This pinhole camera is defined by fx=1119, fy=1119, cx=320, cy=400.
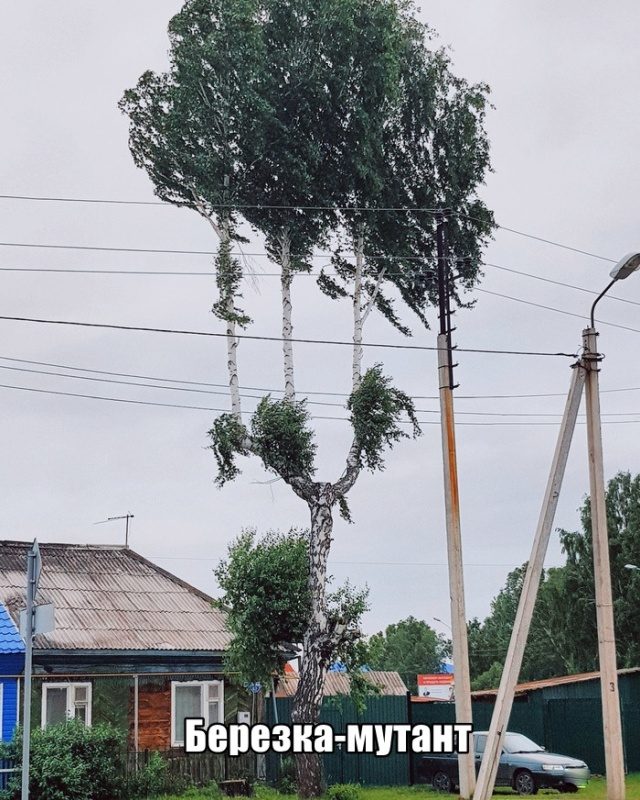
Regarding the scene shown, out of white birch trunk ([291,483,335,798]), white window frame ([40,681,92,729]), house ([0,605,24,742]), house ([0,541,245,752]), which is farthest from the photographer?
house ([0,541,245,752])

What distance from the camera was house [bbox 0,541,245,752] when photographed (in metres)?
26.1

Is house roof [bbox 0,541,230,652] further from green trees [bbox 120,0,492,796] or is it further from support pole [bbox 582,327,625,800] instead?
support pole [bbox 582,327,625,800]

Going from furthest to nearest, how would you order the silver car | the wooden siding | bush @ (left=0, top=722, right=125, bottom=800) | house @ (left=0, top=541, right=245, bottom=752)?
the wooden siding → the silver car → house @ (left=0, top=541, right=245, bottom=752) → bush @ (left=0, top=722, right=125, bottom=800)

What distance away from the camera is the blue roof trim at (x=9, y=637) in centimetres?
2500

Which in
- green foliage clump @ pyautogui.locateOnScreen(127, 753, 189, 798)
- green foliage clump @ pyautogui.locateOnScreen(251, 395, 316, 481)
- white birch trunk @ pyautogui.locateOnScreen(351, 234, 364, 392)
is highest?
white birch trunk @ pyautogui.locateOnScreen(351, 234, 364, 392)

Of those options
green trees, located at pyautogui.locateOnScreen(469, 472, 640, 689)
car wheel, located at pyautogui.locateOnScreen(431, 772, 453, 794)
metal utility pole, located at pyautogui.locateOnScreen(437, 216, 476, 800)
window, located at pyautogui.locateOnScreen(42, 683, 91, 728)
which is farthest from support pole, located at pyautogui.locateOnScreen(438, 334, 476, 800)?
green trees, located at pyautogui.locateOnScreen(469, 472, 640, 689)

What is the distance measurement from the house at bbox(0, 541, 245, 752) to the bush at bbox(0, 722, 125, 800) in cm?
168

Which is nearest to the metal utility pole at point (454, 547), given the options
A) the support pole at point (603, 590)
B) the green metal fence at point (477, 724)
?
the support pole at point (603, 590)

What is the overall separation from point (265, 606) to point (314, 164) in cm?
1087

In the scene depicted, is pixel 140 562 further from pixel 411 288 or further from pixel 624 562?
pixel 624 562

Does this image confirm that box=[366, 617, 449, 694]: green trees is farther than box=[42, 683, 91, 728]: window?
Yes

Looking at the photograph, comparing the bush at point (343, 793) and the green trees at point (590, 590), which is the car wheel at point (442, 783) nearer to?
the bush at point (343, 793)

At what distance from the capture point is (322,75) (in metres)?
27.7

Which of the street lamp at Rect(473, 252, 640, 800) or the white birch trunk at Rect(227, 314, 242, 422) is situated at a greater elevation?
the white birch trunk at Rect(227, 314, 242, 422)
